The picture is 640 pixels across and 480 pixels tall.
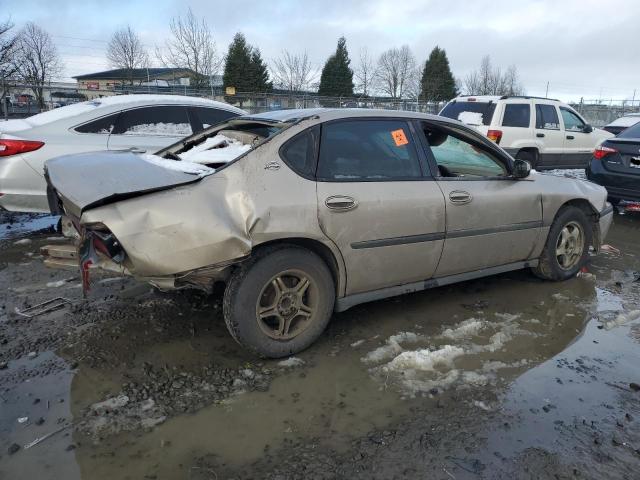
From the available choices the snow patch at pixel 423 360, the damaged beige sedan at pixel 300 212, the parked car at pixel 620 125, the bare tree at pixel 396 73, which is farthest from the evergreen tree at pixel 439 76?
the snow patch at pixel 423 360

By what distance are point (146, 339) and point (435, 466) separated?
7.07 feet

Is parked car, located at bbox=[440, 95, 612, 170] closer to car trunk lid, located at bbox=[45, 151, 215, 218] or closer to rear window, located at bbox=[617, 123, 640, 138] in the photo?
rear window, located at bbox=[617, 123, 640, 138]

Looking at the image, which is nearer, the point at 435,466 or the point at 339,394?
the point at 435,466

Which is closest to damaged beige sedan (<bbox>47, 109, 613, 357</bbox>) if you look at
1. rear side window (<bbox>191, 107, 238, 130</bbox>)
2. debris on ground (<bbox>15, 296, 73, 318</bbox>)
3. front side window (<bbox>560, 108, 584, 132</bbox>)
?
debris on ground (<bbox>15, 296, 73, 318</bbox>)

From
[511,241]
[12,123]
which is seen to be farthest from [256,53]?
[511,241]

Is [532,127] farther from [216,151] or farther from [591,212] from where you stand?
[216,151]

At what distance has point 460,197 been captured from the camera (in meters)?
3.89

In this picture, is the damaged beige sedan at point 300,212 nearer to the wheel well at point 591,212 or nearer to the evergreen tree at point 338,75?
the wheel well at point 591,212

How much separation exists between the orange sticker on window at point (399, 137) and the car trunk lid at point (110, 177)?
1430mm

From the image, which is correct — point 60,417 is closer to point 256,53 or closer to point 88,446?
point 88,446

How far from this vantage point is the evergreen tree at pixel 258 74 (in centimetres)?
4144

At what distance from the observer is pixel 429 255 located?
3.80 meters


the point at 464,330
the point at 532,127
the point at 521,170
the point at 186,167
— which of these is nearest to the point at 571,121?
the point at 532,127

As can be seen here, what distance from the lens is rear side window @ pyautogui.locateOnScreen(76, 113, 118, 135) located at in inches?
230
